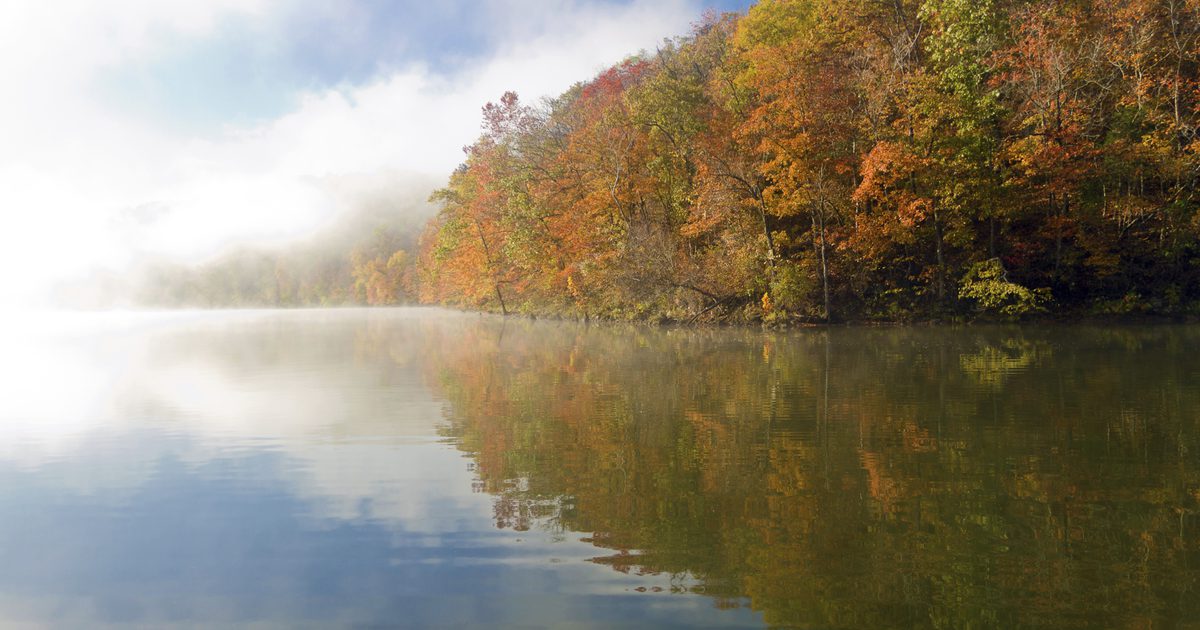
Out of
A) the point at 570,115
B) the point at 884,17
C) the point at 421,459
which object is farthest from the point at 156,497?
the point at 570,115

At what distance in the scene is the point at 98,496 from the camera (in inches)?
296

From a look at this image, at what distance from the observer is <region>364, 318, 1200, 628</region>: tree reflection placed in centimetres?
457

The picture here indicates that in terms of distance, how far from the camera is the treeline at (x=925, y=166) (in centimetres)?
2583

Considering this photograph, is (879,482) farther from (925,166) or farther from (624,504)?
(925,166)

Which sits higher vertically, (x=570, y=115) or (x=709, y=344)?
(x=570, y=115)

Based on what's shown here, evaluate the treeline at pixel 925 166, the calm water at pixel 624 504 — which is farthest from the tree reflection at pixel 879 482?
the treeline at pixel 925 166

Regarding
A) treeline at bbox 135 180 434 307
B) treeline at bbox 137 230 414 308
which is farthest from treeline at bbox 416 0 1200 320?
treeline at bbox 137 230 414 308

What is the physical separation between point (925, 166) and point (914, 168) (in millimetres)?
589

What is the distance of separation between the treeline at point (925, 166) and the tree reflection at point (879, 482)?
13.7 metres

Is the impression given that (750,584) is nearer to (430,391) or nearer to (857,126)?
(430,391)

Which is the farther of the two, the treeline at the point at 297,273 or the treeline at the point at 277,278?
the treeline at the point at 277,278

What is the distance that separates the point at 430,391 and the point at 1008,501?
11326 mm

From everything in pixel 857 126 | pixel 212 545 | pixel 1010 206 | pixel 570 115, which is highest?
pixel 570 115

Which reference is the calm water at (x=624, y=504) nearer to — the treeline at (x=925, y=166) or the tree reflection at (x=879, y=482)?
the tree reflection at (x=879, y=482)
